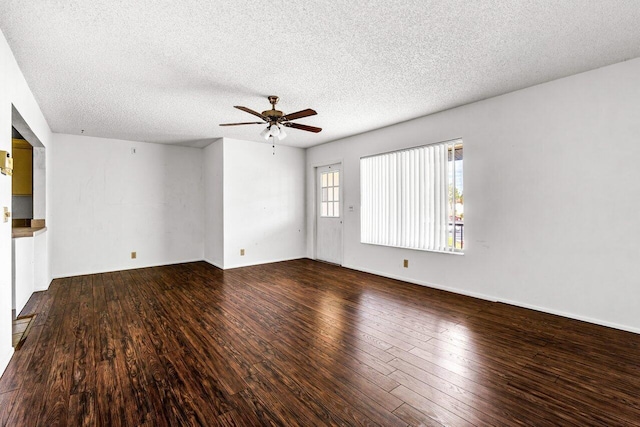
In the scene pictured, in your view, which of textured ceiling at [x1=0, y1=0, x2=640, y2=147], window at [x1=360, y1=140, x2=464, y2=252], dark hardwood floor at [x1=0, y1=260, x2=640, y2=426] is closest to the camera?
dark hardwood floor at [x1=0, y1=260, x2=640, y2=426]

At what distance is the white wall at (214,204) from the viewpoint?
18.6 feet

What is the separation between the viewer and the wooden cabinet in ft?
14.1

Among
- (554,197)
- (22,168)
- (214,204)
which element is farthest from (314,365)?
(22,168)

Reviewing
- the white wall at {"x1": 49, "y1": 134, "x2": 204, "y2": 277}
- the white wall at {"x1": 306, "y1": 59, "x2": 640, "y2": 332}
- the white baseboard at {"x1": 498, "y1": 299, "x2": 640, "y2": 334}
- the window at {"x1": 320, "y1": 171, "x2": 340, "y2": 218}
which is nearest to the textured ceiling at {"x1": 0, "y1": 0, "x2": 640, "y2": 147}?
the white wall at {"x1": 306, "y1": 59, "x2": 640, "y2": 332}

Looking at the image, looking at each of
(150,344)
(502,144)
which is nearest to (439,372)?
(150,344)

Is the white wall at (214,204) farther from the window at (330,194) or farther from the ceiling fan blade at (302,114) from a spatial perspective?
the ceiling fan blade at (302,114)

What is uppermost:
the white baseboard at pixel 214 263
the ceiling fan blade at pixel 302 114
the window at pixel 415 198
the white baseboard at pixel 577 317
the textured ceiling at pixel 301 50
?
the textured ceiling at pixel 301 50

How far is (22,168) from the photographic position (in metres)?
4.34

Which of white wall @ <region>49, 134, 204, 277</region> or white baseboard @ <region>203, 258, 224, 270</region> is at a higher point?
white wall @ <region>49, 134, 204, 277</region>

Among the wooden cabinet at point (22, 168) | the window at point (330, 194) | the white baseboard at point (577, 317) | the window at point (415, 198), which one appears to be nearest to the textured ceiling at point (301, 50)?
the window at point (415, 198)

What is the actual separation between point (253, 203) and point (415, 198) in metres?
3.12

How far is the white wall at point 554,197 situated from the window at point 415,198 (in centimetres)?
19

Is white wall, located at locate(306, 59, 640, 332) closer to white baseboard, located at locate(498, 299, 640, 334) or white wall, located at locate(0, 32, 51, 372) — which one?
white baseboard, located at locate(498, 299, 640, 334)

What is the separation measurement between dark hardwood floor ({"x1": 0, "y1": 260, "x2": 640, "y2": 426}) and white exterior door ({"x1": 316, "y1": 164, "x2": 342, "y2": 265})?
7.60 feet
